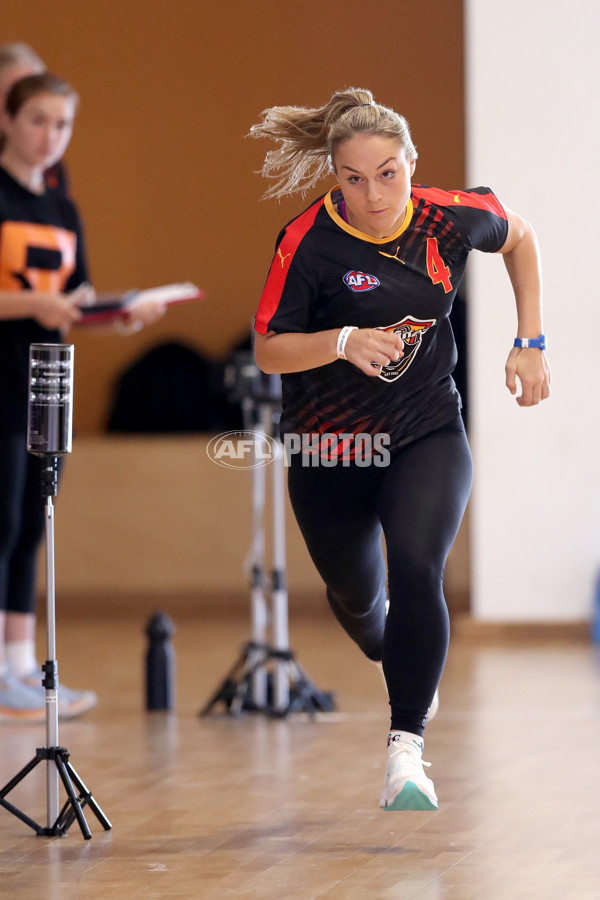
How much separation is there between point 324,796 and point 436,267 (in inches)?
49.6

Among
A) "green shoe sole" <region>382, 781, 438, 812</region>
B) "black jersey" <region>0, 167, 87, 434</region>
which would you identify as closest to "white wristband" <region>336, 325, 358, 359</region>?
"green shoe sole" <region>382, 781, 438, 812</region>

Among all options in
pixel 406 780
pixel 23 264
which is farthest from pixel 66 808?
pixel 23 264

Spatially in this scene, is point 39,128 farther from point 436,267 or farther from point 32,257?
point 436,267

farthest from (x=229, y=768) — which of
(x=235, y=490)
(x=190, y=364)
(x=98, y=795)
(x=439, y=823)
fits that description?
(x=190, y=364)

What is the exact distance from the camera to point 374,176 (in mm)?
2428

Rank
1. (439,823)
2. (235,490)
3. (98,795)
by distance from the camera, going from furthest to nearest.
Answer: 1. (235,490)
2. (98,795)
3. (439,823)

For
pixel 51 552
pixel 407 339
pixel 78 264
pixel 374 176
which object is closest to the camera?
pixel 374 176

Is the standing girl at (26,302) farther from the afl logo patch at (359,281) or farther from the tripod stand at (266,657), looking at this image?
the afl logo patch at (359,281)

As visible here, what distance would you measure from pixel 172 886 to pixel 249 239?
4.99m

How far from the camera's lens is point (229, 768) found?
3.38m

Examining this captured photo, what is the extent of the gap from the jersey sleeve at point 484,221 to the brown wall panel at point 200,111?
1.23ft

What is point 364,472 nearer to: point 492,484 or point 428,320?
point 428,320

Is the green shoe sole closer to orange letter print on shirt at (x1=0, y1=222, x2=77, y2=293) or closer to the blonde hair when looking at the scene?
the blonde hair

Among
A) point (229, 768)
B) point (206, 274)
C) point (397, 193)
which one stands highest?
point (206, 274)
